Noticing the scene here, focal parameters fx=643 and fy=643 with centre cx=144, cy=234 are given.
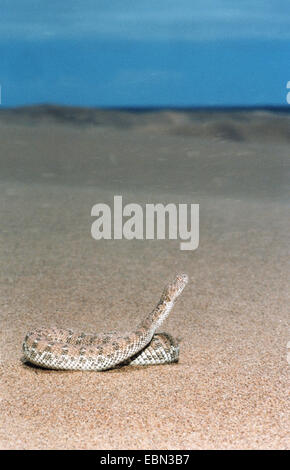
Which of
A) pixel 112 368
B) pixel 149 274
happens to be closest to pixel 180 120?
pixel 149 274

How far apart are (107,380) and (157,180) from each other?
10178 mm

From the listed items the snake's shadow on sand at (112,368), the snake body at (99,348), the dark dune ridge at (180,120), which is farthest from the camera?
the dark dune ridge at (180,120)

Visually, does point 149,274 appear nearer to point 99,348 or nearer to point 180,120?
point 99,348

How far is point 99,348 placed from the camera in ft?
18.7

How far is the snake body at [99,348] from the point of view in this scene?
5.67m

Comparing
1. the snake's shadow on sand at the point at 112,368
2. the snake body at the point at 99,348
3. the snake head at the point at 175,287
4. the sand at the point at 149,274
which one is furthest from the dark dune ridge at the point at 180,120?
the snake's shadow on sand at the point at 112,368

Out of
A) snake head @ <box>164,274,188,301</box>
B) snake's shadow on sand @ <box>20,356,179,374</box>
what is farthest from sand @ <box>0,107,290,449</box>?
snake head @ <box>164,274,188,301</box>

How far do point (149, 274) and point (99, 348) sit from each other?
4.51 metres

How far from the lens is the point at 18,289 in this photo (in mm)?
9055

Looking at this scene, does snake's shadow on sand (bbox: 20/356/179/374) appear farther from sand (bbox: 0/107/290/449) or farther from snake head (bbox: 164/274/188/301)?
snake head (bbox: 164/274/188/301)

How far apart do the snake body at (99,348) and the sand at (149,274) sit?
0.12 metres

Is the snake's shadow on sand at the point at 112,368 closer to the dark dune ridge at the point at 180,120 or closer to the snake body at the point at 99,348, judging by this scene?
the snake body at the point at 99,348
